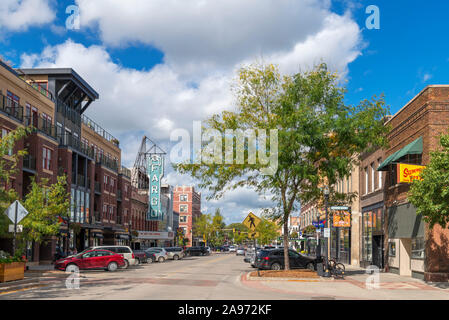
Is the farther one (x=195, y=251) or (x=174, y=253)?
(x=195, y=251)

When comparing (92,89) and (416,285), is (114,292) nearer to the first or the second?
(416,285)

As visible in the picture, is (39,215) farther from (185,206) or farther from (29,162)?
(185,206)

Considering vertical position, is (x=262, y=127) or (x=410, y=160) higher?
(x=262, y=127)

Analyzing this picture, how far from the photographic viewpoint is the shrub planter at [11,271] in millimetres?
22094

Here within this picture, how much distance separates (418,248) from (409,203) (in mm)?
2489

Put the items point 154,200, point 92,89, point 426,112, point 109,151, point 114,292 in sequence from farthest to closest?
point 154,200 < point 109,151 < point 92,89 < point 426,112 < point 114,292

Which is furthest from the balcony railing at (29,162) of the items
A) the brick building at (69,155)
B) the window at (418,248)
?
the window at (418,248)

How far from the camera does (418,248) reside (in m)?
27.1

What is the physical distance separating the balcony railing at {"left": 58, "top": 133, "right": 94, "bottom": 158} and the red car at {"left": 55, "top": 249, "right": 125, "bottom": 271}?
1819 cm

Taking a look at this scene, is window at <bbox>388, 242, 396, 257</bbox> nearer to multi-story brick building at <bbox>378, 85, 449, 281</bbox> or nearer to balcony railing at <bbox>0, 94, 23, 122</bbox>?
multi-story brick building at <bbox>378, 85, 449, 281</bbox>

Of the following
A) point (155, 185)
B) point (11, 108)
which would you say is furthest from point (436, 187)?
point (155, 185)
